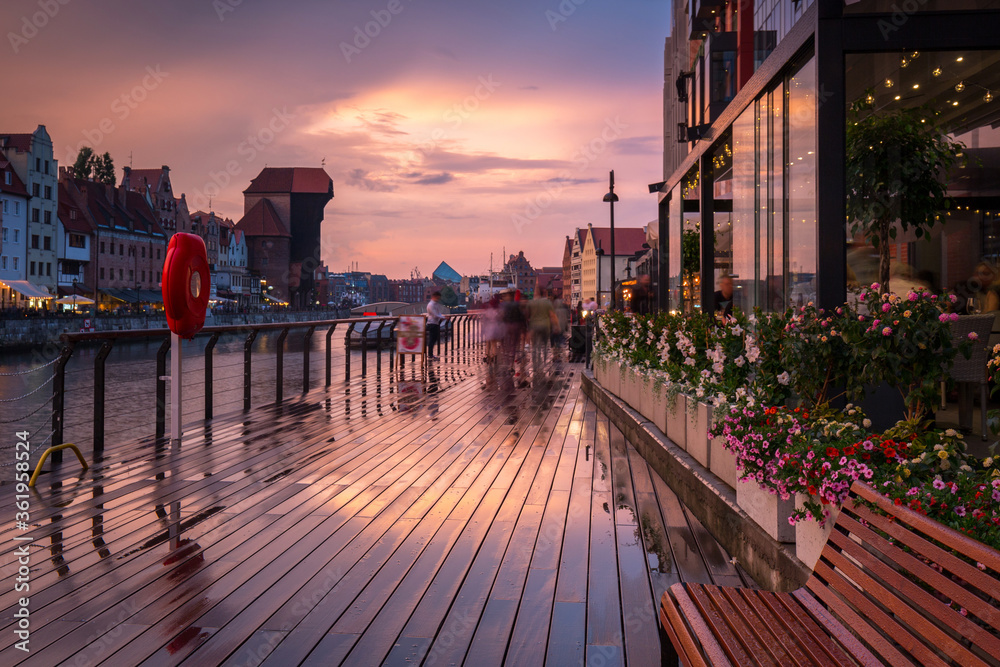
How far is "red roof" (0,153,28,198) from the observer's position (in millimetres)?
55500

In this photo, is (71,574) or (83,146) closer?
(71,574)

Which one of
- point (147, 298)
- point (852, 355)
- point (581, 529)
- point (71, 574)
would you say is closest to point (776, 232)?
point (852, 355)

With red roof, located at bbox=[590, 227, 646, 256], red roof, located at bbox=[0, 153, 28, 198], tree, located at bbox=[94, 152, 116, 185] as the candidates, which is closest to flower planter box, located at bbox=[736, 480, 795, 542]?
red roof, located at bbox=[0, 153, 28, 198]

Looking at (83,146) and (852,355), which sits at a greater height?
(83,146)

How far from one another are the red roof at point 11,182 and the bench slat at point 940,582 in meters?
64.3

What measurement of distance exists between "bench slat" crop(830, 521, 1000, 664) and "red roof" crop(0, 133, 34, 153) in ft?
223

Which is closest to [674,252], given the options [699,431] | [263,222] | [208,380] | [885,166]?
[885,166]

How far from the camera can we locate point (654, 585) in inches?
135

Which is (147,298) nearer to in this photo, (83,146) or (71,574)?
(83,146)

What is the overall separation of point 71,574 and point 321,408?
6066 millimetres

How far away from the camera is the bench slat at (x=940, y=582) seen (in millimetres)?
1488

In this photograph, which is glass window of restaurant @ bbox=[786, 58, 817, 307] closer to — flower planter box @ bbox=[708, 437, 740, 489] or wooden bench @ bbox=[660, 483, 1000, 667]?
flower planter box @ bbox=[708, 437, 740, 489]

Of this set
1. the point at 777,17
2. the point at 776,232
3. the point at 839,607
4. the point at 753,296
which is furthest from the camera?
the point at 777,17

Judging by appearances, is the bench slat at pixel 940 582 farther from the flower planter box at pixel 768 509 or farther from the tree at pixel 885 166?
the tree at pixel 885 166
